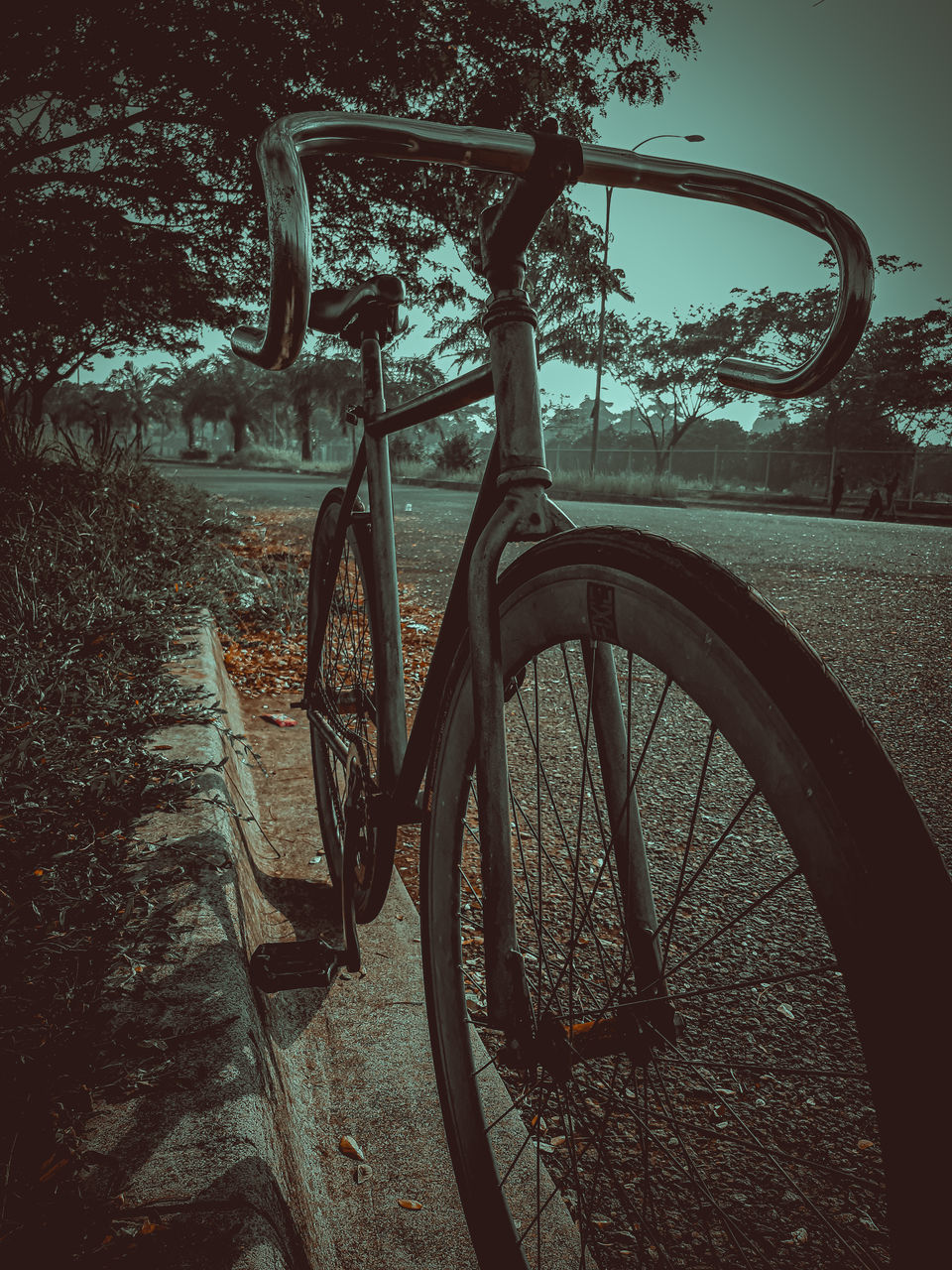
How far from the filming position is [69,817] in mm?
1842

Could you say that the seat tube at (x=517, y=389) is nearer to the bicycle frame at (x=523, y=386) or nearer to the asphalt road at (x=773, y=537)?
the bicycle frame at (x=523, y=386)

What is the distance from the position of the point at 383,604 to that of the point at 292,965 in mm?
808

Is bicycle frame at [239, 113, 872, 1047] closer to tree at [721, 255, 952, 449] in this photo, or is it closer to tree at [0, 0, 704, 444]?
tree at [0, 0, 704, 444]

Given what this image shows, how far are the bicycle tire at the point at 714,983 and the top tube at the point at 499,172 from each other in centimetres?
43

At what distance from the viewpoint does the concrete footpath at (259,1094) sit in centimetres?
104

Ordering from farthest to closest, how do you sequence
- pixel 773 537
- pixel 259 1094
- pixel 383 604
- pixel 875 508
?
pixel 875 508 < pixel 773 537 < pixel 383 604 < pixel 259 1094

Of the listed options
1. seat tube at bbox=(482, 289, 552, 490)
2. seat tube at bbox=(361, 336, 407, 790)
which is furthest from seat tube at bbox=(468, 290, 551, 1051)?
seat tube at bbox=(361, 336, 407, 790)

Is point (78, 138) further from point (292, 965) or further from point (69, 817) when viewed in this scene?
point (292, 965)

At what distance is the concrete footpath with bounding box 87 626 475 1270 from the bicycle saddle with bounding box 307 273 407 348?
3.94 ft

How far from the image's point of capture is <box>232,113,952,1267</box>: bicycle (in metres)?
0.66

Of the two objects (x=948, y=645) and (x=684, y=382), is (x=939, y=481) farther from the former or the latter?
(x=948, y=645)

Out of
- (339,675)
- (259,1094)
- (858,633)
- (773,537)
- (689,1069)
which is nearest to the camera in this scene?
(259,1094)

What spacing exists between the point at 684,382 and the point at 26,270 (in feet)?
118

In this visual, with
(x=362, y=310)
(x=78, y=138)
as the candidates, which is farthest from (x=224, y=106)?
(x=362, y=310)
